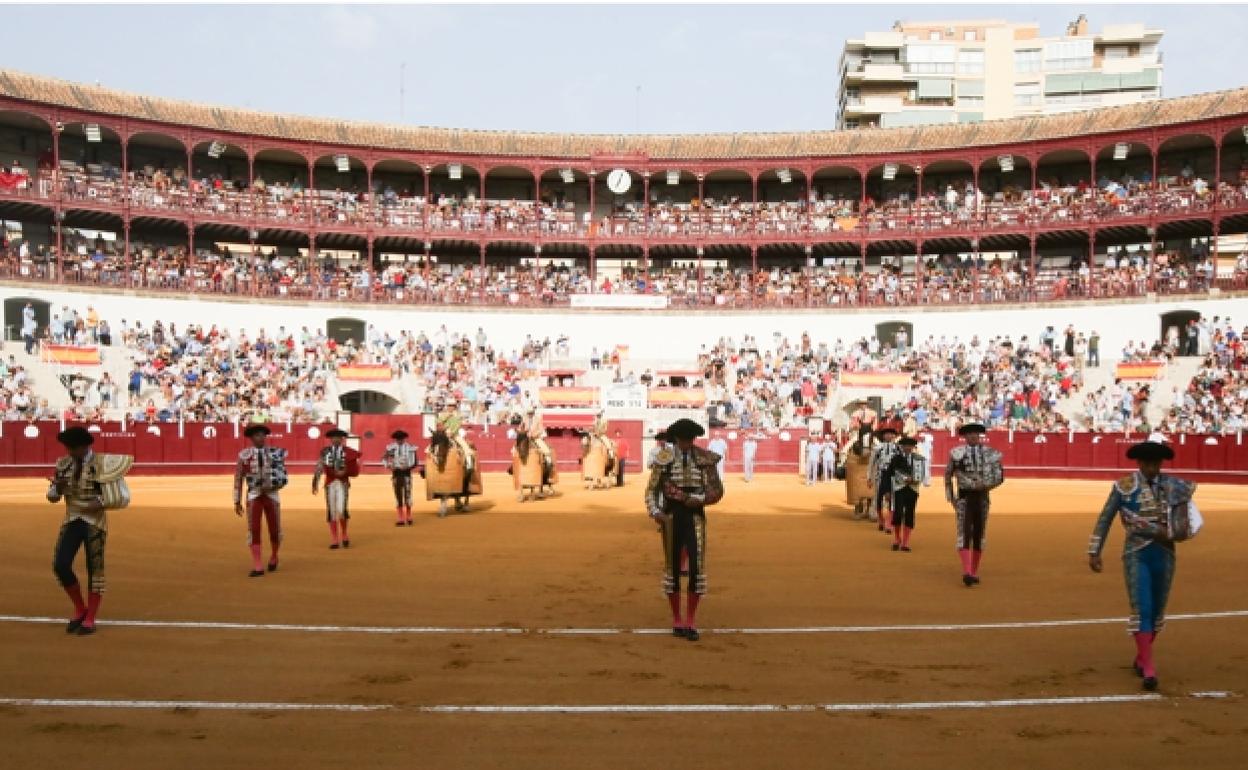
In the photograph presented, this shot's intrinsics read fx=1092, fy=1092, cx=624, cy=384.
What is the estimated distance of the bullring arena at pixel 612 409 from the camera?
21.1 ft

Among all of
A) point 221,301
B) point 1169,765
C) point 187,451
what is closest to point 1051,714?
point 1169,765

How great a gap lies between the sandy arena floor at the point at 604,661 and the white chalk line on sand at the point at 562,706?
3 centimetres

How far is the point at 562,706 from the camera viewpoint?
6.45m

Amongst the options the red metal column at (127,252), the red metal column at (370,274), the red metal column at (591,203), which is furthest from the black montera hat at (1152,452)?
the red metal column at (591,203)

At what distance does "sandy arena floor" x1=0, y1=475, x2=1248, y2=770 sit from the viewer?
5.70 meters

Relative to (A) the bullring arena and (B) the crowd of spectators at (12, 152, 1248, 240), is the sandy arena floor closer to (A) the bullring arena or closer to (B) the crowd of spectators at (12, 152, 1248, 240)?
(A) the bullring arena

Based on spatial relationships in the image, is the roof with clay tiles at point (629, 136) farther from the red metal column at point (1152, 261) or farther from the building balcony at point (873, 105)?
the building balcony at point (873, 105)

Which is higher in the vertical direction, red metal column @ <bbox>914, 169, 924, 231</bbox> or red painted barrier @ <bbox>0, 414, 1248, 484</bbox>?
red metal column @ <bbox>914, 169, 924, 231</bbox>

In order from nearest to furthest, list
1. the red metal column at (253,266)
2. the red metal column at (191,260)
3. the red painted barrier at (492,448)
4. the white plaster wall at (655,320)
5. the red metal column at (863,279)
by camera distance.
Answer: the red painted barrier at (492,448) → the white plaster wall at (655,320) → the red metal column at (191,260) → the red metal column at (253,266) → the red metal column at (863,279)

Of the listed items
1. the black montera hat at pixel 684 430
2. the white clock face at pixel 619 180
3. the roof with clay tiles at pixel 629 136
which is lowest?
the black montera hat at pixel 684 430

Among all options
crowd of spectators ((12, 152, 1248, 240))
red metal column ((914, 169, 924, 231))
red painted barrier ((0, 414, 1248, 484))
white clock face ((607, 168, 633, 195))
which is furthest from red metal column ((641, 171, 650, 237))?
red painted barrier ((0, 414, 1248, 484))

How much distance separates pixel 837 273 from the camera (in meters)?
44.8

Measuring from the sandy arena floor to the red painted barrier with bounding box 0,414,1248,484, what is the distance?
14.5m

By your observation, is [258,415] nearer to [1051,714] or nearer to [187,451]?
[187,451]
